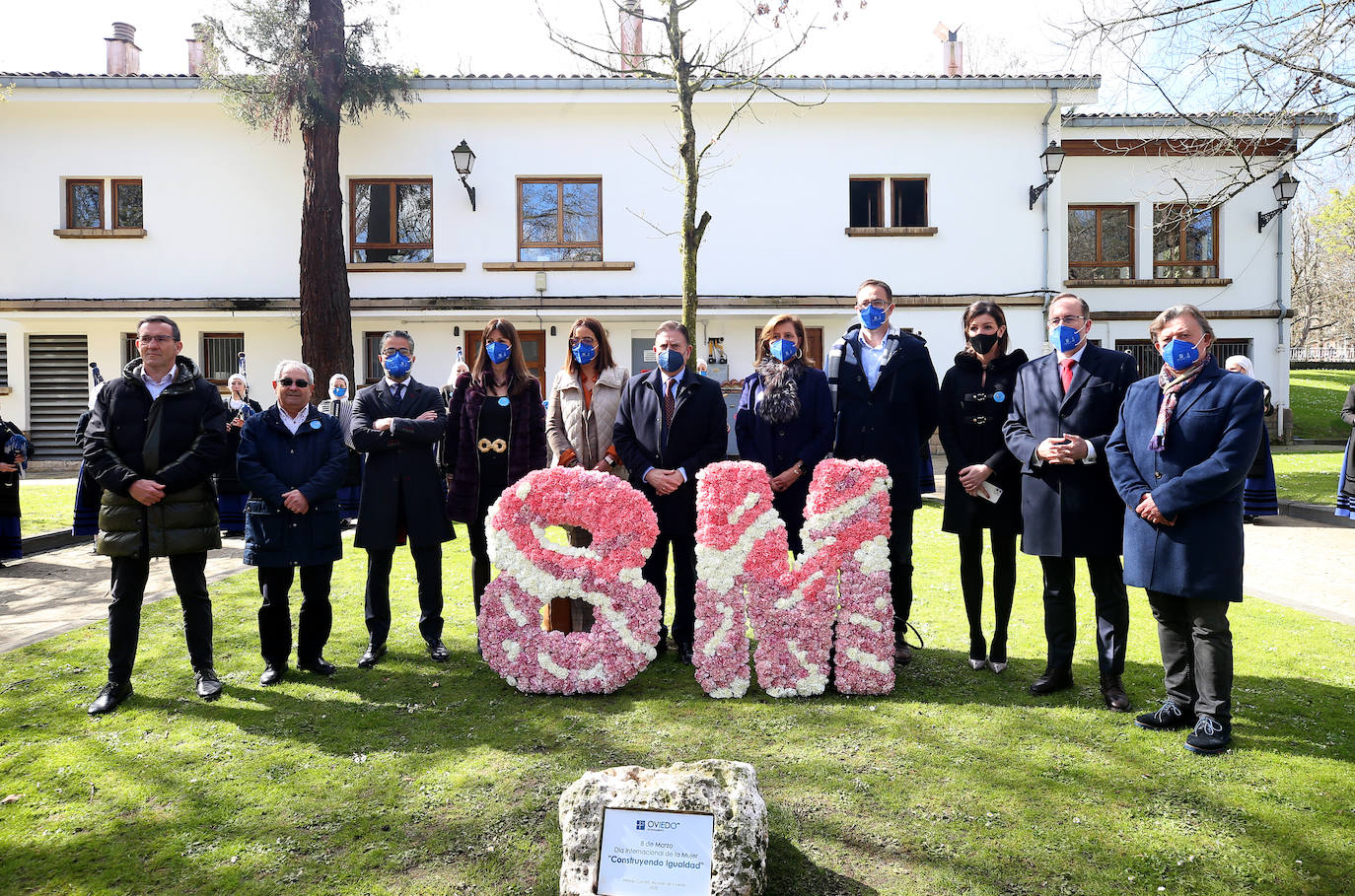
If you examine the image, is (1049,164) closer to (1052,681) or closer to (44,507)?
(1052,681)

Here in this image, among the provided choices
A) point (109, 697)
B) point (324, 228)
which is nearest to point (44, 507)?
point (324, 228)

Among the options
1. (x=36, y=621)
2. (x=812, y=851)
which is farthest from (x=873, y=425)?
(x=36, y=621)

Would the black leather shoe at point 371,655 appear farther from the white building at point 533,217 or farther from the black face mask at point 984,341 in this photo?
the white building at point 533,217

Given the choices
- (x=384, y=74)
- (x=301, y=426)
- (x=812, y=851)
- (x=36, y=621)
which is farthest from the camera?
(x=384, y=74)

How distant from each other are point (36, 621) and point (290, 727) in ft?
12.6

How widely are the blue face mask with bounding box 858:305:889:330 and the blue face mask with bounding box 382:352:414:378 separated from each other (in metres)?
3.02

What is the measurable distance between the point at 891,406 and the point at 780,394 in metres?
0.70

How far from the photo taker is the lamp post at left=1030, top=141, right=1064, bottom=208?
18547mm

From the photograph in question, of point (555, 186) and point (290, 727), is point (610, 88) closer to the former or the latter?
point (555, 186)

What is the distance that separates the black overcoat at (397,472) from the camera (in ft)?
18.3

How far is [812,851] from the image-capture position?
3.24 m

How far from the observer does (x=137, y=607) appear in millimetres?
5066

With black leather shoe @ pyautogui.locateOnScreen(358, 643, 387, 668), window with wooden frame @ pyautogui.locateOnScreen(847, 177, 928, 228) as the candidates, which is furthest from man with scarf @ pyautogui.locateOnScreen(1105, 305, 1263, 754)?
window with wooden frame @ pyautogui.locateOnScreen(847, 177, 928, 228)

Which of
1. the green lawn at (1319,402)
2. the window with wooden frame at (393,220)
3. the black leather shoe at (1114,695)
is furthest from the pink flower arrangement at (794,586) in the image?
the green lawn at (1319,402)
